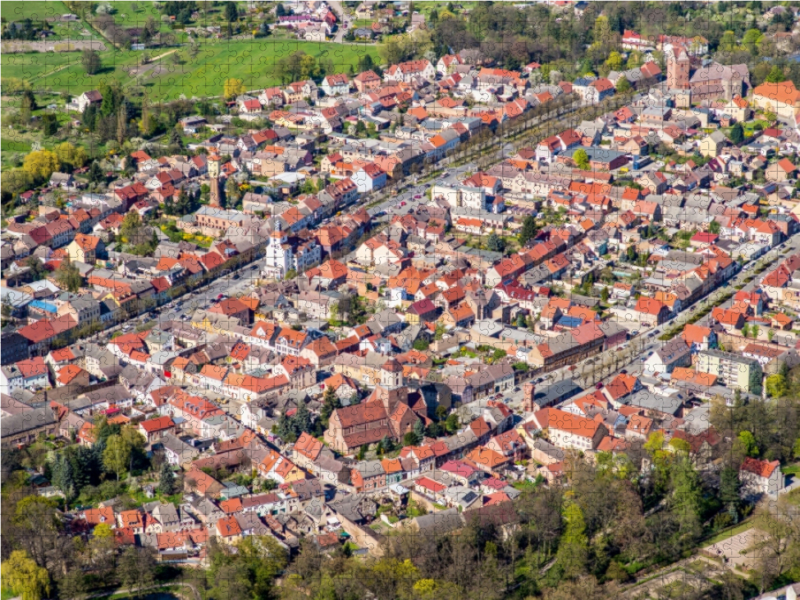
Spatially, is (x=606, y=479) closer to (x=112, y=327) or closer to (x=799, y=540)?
(x=799, y=540)

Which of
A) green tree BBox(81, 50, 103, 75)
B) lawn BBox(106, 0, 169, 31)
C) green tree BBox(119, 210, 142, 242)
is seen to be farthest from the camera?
lawn BBox(106, 0, 169, 31)

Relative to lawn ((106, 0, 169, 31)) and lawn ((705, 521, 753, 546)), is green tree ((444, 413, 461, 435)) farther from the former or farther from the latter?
lawn ((106, 0, 169, 31))

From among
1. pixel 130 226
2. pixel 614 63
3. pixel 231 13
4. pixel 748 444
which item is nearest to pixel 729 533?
pixel 748 444

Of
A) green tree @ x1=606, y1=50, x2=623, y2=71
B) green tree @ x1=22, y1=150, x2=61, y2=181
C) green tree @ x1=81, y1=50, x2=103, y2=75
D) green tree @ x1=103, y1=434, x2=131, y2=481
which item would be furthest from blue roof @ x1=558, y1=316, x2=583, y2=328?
green tree @ x1=81, y1=50, x2=103, y2=75

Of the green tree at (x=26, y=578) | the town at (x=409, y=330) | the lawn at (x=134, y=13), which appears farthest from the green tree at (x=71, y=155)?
the green tree at (x=26, y=578)

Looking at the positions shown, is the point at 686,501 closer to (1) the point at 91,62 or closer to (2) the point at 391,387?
(2) the point at 391,387

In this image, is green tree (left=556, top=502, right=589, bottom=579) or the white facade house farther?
the white facade house
